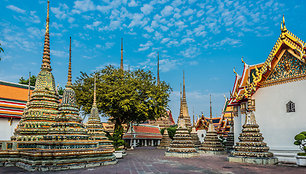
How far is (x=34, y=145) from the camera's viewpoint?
10836mm

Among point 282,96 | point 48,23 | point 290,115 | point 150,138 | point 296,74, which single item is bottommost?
point 150,138

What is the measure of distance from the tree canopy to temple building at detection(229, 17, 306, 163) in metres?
12.6

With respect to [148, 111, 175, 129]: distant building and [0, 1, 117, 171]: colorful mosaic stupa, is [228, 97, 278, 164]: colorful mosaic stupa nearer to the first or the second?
[0, 1, 117, 171]: colorful mosaic stupa

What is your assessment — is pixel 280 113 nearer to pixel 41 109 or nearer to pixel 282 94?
pixel 282 94

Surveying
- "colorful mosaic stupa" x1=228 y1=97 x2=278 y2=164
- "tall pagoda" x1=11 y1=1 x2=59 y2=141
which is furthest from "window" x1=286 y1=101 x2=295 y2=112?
"tall pagoda" x1=11 y1=1 x2=59 y2=141

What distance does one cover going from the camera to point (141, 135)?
37094 millimetres

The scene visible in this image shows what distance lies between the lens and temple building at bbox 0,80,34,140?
23.0 m

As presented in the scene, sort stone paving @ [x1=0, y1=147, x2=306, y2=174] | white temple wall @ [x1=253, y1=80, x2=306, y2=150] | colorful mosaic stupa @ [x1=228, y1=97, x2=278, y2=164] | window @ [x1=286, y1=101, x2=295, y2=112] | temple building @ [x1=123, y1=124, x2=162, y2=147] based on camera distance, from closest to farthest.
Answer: stone paving @ [x1=0, y1=147, x2=306, y2=174] → colorful mosaic stupa @ [x1=228, y1=97, x2=278, y2=164] → white temple wall @ [x1=253, y1=80, x2=306, y2=150] → window @ [x1=286, y1=101, x2=295, y2=112] → temple building @ [x1=123, y1=124, x2=162, y2=147]

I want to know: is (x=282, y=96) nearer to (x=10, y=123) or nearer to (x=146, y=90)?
(x=146, y=90)

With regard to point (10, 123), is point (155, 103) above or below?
above

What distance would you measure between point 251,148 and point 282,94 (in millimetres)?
4030

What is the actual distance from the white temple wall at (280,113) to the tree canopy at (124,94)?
1254 centimetres

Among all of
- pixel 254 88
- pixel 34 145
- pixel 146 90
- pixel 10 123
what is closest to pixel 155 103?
pixel 146 90

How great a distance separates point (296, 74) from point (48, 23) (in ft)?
49.7
